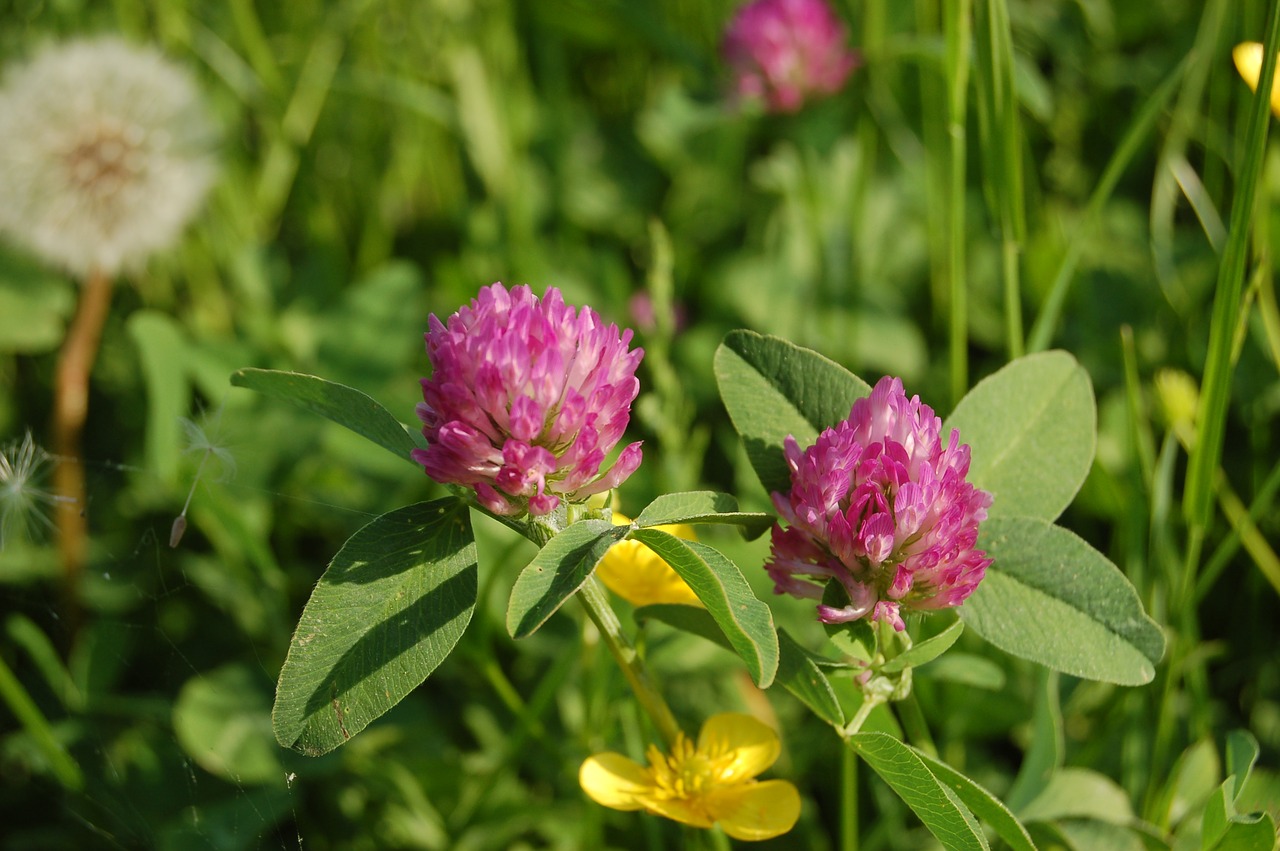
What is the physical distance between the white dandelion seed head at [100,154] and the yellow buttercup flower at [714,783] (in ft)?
4.95

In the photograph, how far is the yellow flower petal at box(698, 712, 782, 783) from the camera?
3.49 ft

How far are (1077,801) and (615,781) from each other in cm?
53

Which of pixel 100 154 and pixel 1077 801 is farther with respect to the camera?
pixel 100 154

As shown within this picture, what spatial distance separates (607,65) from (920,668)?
1.95 m

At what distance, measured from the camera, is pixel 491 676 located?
1.32 meters

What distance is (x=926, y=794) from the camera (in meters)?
0.88

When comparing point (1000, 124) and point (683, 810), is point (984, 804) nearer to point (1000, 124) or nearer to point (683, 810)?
point (683, 810)

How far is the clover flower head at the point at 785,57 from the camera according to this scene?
2096 mm

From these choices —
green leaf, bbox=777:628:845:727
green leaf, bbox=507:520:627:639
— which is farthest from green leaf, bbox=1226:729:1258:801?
green leaf, bbox=507:520:627:639

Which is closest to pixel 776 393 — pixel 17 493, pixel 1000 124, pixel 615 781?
pixel 615 781

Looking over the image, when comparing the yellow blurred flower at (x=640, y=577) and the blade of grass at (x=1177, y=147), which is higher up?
the blade of grass at (x=1177, y=147)

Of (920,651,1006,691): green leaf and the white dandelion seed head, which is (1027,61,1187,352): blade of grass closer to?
(920,651,1006,691): green leaf

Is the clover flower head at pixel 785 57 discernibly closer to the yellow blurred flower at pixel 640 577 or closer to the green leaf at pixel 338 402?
the yellow blurred flower at pixel 640 577

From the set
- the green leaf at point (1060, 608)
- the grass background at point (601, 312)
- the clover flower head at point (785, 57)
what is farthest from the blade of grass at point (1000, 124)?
the clover flower head at point (785, 57)
